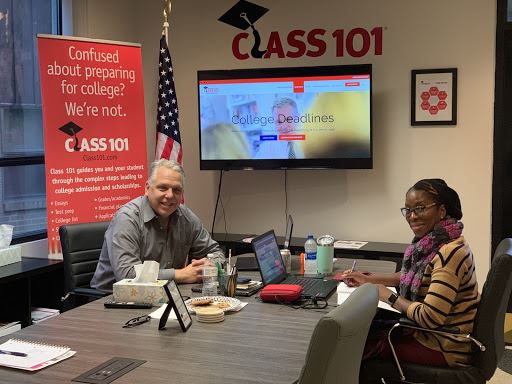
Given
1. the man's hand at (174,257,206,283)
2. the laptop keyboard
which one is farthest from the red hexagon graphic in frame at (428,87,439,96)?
Answer: the man's hand at (174,257,206,283)

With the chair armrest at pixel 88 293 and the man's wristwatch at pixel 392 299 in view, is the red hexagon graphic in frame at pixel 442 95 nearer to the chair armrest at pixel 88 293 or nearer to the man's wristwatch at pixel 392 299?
the man's wristwatch at pixel 392 299

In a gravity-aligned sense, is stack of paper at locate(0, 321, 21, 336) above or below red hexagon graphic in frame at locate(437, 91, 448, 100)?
below

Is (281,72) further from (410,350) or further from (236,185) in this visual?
(410,350)

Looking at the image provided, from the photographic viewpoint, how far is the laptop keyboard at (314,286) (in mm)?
2640

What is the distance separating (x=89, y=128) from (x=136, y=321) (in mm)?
2423

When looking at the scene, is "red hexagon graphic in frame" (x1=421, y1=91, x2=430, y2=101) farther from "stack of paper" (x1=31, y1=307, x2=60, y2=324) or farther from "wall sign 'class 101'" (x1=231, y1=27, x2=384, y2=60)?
"stack of paper" (x1=31, y1=307, x2=60, y2=324)

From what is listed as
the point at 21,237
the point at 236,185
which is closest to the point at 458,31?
the point at 236,185

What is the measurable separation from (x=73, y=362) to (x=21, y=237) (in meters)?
3.00

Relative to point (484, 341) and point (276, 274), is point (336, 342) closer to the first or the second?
point (484, 341)

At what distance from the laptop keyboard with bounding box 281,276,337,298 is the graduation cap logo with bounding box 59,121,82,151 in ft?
6.77

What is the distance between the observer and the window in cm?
453

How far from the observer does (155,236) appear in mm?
3133

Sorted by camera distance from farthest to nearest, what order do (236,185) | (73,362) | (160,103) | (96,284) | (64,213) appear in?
(236,185) < (160,103) < (64,213) < (96,284) < (73,362)

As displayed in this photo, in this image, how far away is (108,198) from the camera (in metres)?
4.53
